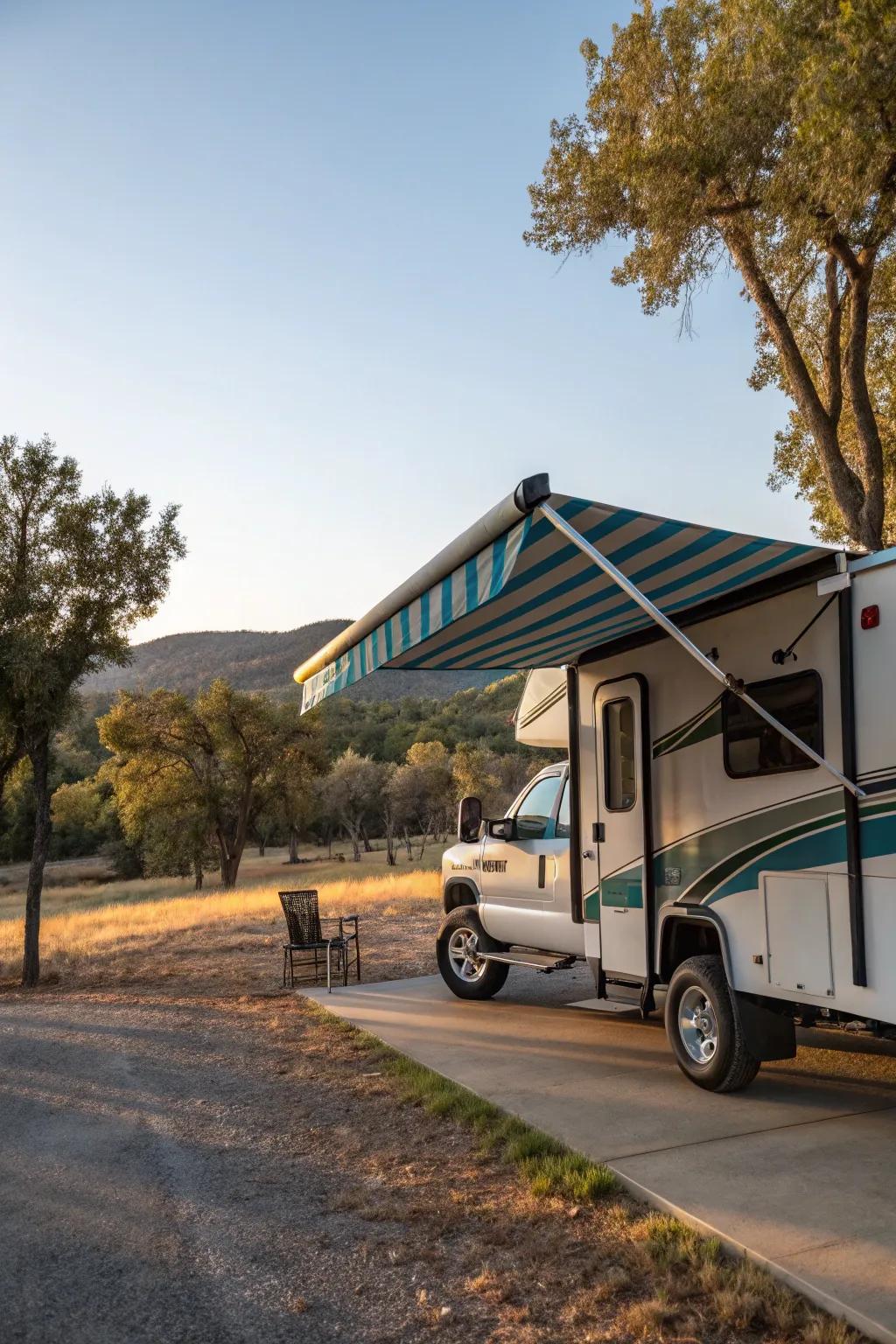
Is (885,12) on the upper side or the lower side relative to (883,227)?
upper

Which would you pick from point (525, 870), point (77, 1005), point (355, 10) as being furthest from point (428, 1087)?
point (355, 10)

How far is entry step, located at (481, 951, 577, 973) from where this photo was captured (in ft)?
27.6

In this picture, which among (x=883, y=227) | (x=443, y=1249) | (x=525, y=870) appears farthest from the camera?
(x=883, y=227)

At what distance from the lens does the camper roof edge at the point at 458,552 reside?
181 inches

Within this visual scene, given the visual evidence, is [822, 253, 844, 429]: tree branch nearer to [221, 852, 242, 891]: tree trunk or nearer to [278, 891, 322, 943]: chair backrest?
[278, 891, 322, 943]: chair backrest

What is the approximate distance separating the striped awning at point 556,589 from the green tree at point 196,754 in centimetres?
2616

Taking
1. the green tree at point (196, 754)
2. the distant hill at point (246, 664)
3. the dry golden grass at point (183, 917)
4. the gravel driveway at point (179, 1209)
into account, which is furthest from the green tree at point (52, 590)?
the distant hill at point (246, 664)

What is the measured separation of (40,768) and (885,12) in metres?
11.8

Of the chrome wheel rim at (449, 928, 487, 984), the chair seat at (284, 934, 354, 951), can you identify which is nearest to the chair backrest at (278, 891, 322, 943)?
the chair seat at (284, 934, 354, 951)

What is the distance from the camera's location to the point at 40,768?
12961 mm

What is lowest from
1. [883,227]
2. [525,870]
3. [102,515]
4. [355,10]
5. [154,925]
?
[154,925]

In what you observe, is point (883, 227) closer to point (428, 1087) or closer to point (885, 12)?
point (885, 12)

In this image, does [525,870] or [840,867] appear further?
[525,870]

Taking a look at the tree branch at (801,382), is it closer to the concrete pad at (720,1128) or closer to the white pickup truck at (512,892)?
the white pickup truck at (512,892)
